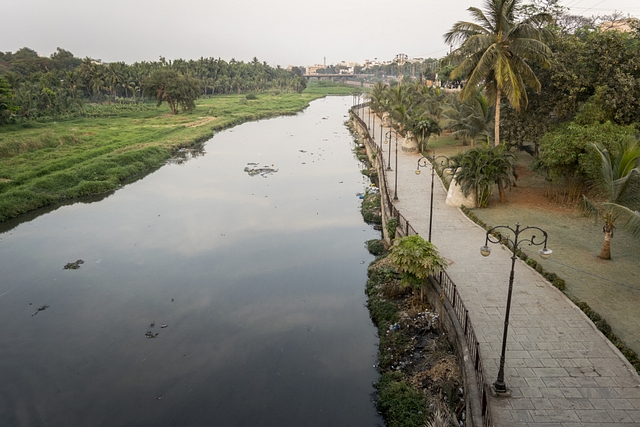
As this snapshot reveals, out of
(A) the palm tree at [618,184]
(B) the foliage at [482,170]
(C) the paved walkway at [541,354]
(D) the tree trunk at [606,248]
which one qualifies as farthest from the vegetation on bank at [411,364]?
(B) the foliage at [482,170]

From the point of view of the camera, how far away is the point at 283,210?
1089 inches

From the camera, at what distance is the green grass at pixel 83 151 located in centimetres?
2997

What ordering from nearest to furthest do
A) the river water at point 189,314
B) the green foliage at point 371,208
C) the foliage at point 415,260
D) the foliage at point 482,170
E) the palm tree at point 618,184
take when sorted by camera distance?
the river water at point 189,314 < the foliage at point 415,260 < the palm tree at point 618,184 < the foliage at point 482,170 < the green foliage at point 371,208

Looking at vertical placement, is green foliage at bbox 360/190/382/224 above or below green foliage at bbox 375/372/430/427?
above

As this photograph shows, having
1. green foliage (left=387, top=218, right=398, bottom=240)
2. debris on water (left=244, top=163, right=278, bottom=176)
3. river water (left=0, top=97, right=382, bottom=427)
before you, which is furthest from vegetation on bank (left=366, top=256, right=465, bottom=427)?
debris on water (left=244, top=163, right=278, bottom=176)

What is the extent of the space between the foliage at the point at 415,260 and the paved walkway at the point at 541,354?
55.4 inches

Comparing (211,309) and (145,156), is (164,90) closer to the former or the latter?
(145,156)

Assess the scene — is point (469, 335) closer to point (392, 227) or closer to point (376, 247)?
point (392, 227)

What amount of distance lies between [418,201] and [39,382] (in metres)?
18.0

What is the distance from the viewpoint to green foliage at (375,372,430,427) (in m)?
10.5

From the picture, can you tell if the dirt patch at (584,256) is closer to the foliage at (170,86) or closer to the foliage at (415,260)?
the foliage at (415,260)

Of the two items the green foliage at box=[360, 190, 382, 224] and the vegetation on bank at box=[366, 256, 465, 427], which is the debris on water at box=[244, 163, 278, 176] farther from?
the vegetation on bank at box=[366, 256, 465, 427]

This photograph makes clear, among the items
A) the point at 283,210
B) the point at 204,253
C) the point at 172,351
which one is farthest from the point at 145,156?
the point at 172,351

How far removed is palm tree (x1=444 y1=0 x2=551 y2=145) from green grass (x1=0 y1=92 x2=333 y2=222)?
25406 millimetres
